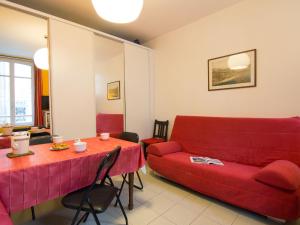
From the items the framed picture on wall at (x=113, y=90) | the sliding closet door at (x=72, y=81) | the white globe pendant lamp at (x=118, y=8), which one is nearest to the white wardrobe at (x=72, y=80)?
the sliding closet door at (x=72, y=81)

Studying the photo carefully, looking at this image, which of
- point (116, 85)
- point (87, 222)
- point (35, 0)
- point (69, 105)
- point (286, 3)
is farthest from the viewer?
point (116, 85)

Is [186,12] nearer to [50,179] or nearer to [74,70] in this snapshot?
[74,70]

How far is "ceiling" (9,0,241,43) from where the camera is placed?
8.73 feet

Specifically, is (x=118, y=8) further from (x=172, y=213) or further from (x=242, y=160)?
(x=242, y=160)

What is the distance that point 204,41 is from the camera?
3.20 meters

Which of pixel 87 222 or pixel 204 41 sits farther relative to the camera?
pixel 204 41

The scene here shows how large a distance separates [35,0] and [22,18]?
375 millimetres

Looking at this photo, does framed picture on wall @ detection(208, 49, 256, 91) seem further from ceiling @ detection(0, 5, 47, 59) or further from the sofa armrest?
ceiling @ detection(0, 5, 47, 59)

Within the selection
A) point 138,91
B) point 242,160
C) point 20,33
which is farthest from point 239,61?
point 20,33

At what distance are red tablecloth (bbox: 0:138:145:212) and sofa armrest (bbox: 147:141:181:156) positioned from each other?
1.09m

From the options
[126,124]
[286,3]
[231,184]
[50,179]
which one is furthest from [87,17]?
[231,184]

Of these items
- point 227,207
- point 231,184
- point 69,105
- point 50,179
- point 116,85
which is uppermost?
point 116,85

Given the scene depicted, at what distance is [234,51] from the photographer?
2.84 m

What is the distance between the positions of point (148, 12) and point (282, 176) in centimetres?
282
